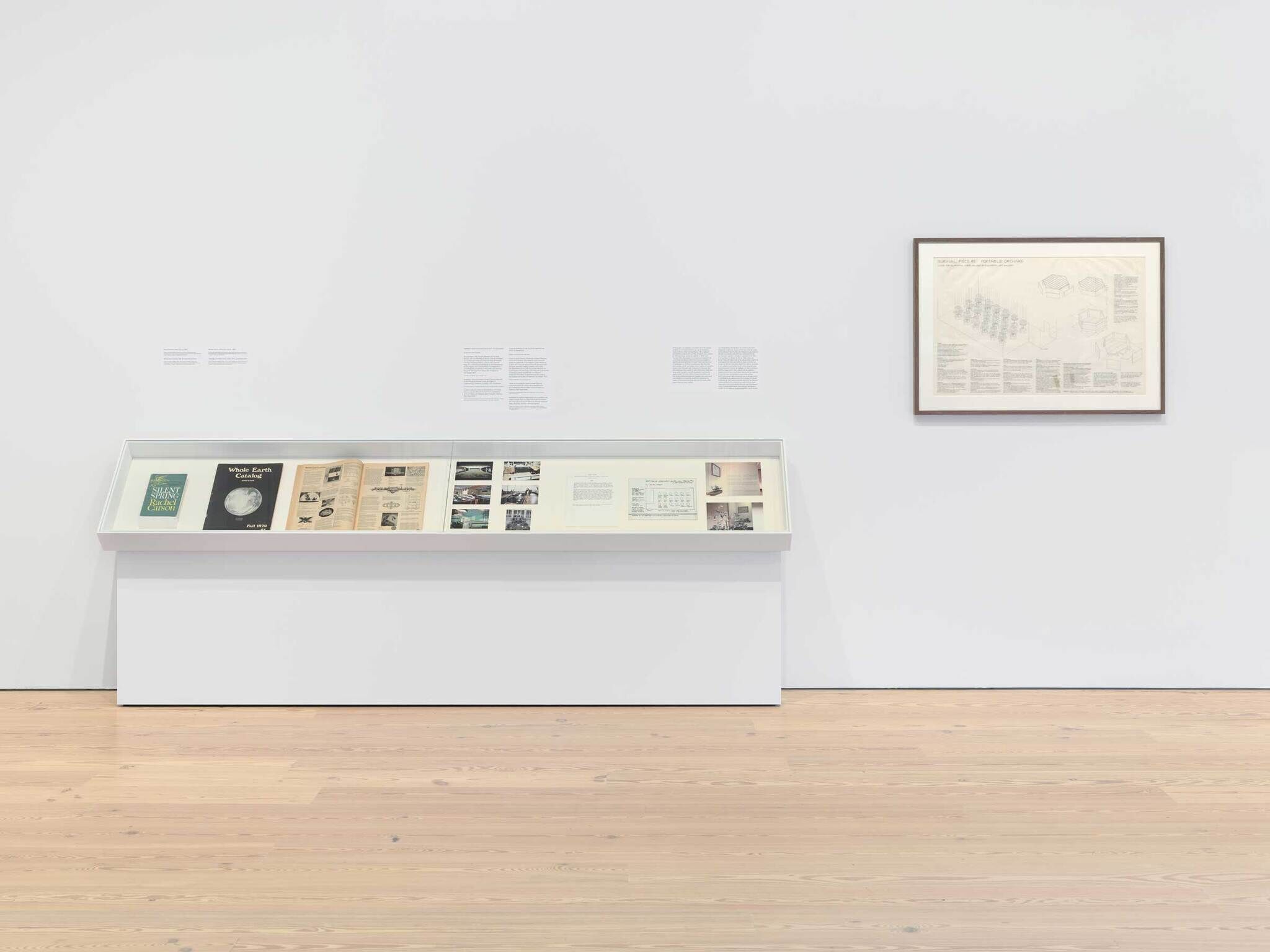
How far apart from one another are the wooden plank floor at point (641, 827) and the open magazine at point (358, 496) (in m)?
0.75

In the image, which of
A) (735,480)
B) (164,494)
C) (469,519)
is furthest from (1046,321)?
(164,494)

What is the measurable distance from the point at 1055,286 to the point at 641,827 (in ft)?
9.09

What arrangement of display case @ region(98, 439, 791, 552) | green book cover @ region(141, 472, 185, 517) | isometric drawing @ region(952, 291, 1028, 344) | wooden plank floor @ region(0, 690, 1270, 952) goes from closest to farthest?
wooden plank floor @ region(0, 690, 1270, 952), display case @ region(98, 439, 791, 552), green book cover @ region(141, 472, 185, 517), isometric drawing @ region(952, 291, 1028, 344)

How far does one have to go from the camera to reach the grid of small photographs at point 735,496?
11.9 feet

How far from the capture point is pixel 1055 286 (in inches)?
148

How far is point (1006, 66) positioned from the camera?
375 cm

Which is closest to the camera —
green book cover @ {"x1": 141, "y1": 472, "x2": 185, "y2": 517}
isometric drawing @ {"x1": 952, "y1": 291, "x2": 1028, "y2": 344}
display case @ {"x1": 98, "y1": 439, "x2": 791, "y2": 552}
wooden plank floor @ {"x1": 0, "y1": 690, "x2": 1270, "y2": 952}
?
wooden plank floor @ {"x1": 0, "y1": 690, "x2": 1270, "y2": 952}

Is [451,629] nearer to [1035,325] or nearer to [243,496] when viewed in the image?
[243,496]

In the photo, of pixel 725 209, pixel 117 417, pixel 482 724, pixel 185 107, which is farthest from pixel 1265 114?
pixel 117 417

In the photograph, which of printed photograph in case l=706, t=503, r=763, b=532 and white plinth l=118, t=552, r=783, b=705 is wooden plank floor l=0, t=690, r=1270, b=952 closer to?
white plinth l=118, t=552, r=783, b=705

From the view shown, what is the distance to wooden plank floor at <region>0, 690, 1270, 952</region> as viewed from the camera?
2.02 meters

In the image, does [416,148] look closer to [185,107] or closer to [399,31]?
[399,31]

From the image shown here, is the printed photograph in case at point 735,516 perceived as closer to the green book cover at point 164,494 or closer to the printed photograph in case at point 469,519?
the printed photograph in case at point 469,519

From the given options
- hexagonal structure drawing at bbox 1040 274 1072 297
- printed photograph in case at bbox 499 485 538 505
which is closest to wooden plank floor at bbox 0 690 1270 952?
printed photograph in case at bbox 499 485 538 505
